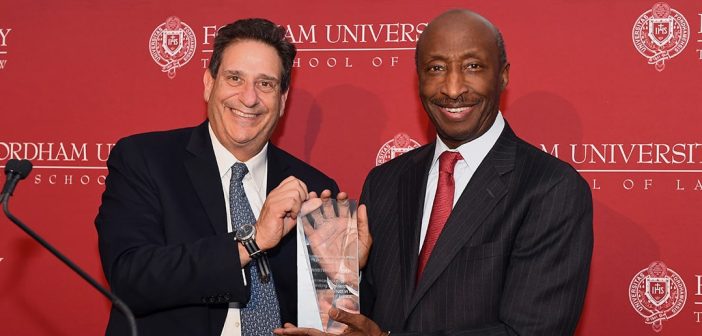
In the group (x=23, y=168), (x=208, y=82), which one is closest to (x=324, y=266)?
(x=208, y=82)

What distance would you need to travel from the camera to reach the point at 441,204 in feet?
8.40

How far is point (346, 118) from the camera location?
135 inches

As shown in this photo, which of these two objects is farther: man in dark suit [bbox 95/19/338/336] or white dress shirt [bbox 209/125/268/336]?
white dress shirt [bbox 209/125/268/336]

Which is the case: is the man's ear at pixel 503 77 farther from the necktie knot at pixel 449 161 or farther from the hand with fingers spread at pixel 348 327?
the hand with fingers spread at pixel 348 327

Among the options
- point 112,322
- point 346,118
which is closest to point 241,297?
point 112,322

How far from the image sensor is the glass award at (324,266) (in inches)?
95.7

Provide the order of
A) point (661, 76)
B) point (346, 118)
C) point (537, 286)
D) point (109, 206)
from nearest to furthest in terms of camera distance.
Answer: point (537, 286) → point (109, 206) → point (661, 76) → point (346, 118)

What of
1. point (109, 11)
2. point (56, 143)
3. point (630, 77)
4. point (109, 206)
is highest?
→ point (109, 11)

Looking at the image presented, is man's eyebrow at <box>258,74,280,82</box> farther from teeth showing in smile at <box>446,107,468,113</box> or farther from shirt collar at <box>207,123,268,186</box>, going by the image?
teeth showing in smile at <box>446,107,468,113</box>

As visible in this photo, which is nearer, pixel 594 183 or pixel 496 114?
pixel 496 114

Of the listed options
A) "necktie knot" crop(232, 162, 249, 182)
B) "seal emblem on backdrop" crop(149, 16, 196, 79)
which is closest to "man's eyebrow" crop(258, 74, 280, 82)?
"necktie knot" crop(232, 162, 249, 182)

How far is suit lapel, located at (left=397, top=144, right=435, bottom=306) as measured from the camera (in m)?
2.52

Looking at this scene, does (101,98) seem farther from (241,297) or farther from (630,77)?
(630,77)

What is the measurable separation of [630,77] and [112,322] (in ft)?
6.73
